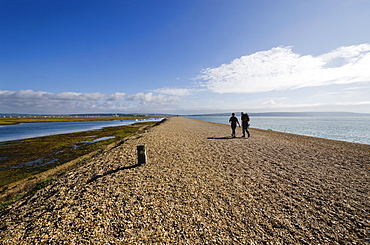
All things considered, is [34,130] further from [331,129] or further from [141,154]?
[331,129]

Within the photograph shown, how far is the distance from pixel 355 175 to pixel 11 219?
50.2 feet

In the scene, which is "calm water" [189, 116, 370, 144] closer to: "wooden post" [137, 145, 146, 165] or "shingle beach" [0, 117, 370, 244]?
"shingle beach" [0, 117, 370, 244]

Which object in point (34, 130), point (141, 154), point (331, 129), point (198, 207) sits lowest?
point (331, 129)

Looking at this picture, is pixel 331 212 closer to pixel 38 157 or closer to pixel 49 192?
pixel 49 192

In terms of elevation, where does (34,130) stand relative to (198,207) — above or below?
above

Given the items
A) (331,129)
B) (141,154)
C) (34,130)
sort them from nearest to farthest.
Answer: (141,154) → (331,129) → (34,130)

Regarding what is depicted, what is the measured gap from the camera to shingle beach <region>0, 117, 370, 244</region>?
4500 millimetres

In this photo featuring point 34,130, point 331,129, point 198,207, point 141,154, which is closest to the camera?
point 198,207

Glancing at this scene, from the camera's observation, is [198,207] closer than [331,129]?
Yes

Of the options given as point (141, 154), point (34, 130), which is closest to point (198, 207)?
point (141, 154)

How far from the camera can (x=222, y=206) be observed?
5.75 meters

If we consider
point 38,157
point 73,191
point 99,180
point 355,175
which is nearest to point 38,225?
point 73,191

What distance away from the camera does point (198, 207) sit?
569 cm

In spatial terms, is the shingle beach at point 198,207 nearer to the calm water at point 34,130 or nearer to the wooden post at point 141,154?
the wooden post at point 141,154
